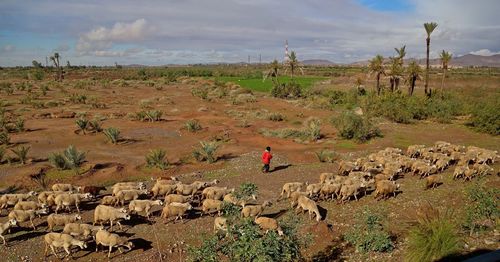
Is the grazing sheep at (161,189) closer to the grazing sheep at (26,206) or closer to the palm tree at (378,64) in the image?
the grazing sheep at (26,206)

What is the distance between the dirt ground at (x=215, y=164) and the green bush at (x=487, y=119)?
110 centimetres

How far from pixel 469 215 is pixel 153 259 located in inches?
374

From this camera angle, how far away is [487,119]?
33125mm

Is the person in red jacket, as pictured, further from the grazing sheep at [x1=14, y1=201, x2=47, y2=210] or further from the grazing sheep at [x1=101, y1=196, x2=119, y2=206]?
the grazing sheep at [x1=14, y1=201, x2=47, y2=210]

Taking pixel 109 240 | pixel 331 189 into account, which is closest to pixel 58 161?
pixel 109 240

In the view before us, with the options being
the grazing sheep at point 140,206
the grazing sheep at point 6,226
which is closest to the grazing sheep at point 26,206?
the grazing sheep at point 6,226

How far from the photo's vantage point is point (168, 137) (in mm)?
31562

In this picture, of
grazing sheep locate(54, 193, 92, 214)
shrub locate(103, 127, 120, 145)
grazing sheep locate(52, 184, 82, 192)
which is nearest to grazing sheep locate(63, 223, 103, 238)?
grazing sheep locate(54, 193, 92, 214)

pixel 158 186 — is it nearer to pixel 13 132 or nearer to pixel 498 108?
pixel 13 132

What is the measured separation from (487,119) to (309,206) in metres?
26.8

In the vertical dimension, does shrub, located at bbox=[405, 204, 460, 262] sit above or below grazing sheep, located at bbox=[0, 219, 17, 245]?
above

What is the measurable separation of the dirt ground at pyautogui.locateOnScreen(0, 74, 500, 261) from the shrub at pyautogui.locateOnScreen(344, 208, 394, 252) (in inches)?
8.9

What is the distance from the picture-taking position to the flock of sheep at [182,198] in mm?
12133

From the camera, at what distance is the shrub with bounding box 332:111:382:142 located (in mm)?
29625
